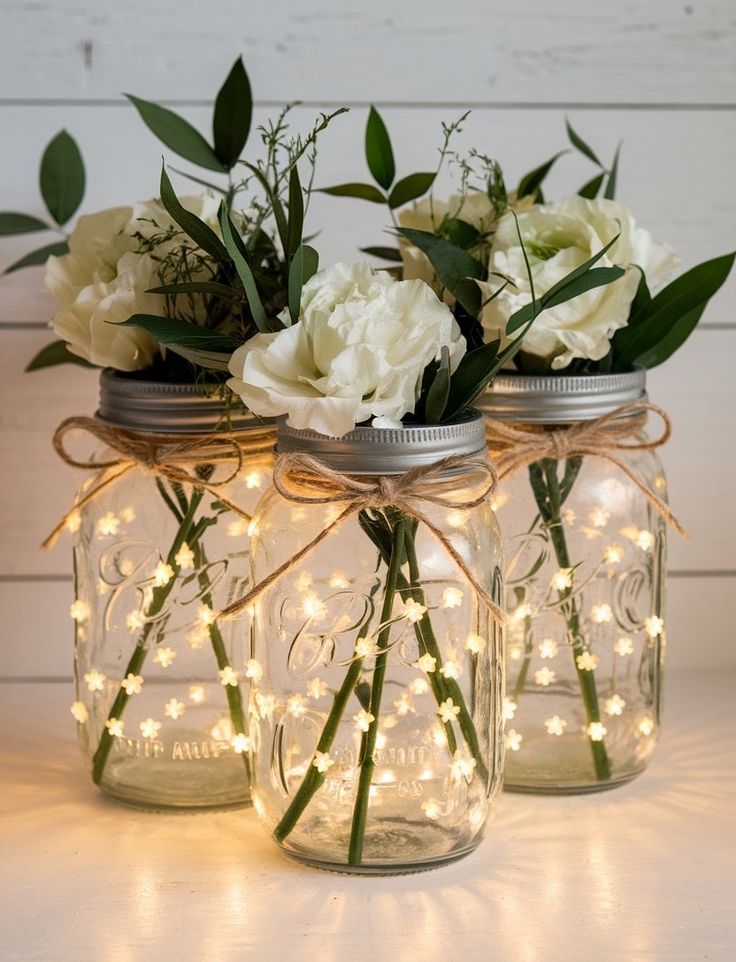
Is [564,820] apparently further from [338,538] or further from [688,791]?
[338,538]

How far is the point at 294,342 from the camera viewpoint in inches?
26.4

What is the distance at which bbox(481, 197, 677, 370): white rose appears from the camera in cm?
76

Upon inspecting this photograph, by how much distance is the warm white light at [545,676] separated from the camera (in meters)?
0.87

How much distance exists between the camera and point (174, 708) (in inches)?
33.2

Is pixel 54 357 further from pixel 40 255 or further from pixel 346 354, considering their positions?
pixel 346 354

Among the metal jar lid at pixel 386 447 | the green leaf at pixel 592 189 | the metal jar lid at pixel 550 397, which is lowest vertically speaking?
the metal jar lid at pixel 386 447

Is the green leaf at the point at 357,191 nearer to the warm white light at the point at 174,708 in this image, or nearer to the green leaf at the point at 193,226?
the green leaf at the point at 193,226

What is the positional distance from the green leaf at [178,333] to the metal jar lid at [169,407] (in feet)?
0.22

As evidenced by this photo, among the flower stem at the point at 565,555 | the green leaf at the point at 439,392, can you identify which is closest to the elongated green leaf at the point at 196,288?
the green leaf at the point at 439,392

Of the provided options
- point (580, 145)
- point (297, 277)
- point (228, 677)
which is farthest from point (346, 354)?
point (580, 145)

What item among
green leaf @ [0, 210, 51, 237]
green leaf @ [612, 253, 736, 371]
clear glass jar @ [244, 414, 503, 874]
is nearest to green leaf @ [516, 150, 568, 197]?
green leaf @ [612, 253, 736, 371]

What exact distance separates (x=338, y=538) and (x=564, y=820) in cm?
25

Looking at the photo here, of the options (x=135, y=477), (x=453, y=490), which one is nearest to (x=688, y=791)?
(x=453, y=490)

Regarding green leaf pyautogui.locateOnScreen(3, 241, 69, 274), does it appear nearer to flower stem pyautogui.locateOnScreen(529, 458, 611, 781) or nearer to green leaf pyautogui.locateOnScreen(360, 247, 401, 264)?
green leaf pyautogui.locateOnScreen(360, 247, 401, 264)
